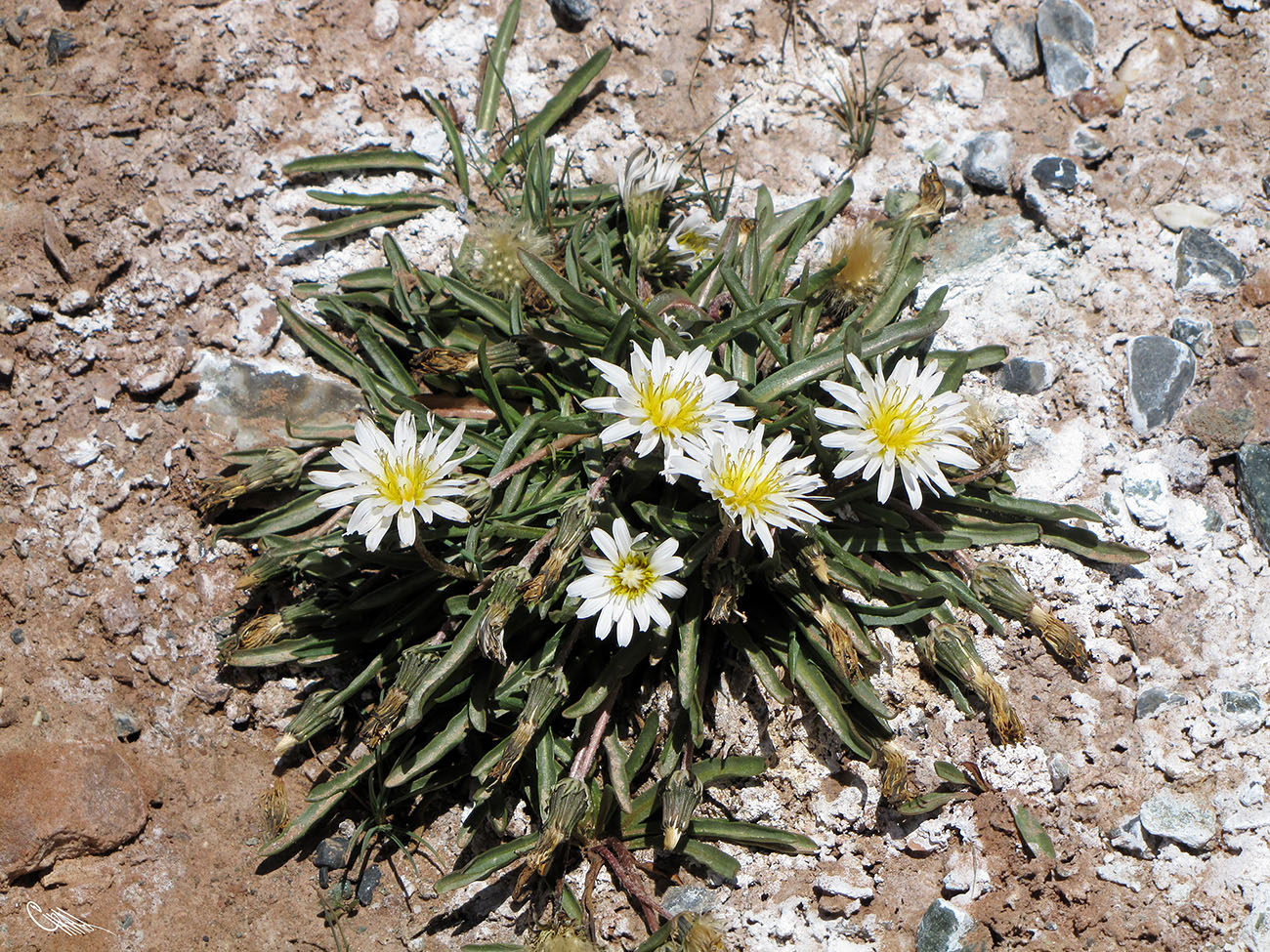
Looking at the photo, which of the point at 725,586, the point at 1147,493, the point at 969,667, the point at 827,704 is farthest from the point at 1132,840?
the point at 725,586

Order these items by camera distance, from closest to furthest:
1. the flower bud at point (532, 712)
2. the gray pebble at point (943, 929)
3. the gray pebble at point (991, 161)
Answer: the flower bud at point (532, 712) → the gray pebble at point (943, 929) → the gray pebble at point (991, 161)

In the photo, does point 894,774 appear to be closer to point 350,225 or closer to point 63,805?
point 63,805

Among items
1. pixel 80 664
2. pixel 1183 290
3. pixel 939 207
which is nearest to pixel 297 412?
pixel 80 664

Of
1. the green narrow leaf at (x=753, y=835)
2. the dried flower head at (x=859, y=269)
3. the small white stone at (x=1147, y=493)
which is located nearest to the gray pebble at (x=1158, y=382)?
the small white stone at (x=1147, y=493)

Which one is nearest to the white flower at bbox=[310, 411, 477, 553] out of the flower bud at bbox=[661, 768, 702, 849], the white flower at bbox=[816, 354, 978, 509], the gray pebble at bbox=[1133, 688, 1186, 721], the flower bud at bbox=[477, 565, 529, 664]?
the flower bud at bbox=[477, 565, 529, 664]

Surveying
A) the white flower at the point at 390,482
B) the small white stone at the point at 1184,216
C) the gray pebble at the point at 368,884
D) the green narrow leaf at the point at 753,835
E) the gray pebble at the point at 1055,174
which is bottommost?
the gray pebble at the point at 368,884

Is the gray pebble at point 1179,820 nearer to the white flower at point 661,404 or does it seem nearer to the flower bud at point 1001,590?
the flower bud at point 1001,590

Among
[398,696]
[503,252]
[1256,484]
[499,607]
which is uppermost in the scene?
[503,252]
